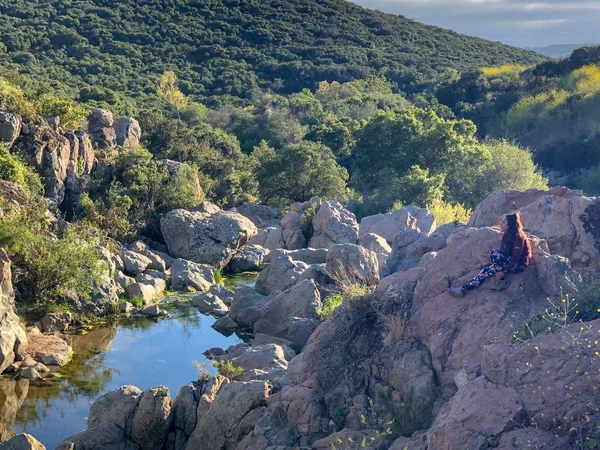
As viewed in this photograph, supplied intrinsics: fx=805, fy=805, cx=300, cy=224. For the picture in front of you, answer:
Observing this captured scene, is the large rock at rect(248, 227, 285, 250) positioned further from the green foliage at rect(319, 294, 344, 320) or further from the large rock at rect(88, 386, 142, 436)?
the large rock at rect(88, 386, 142, 436)

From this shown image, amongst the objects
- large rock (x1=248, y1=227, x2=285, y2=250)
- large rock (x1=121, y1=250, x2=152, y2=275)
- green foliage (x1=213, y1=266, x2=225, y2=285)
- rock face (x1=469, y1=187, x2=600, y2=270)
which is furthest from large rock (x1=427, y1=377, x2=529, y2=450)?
large rock (x1=248, y1=227, x2=285, y2=250)

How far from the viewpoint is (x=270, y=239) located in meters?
33.5

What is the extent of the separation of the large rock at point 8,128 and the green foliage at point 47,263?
582 cm

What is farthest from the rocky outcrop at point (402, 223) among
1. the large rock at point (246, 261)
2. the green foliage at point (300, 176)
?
the green foliage at point (300, 176)

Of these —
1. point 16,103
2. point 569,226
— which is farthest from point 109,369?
point 16,103

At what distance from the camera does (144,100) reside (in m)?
60.7

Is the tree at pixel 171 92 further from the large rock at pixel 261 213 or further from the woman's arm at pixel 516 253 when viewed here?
the woman's arm at pixel 516 253

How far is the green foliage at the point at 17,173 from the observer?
88.0 ft

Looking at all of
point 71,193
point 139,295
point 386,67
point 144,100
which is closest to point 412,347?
point 139,295

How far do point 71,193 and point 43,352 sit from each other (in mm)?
12406

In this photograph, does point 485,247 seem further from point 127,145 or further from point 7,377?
point 127,145

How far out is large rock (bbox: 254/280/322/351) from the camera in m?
21.0

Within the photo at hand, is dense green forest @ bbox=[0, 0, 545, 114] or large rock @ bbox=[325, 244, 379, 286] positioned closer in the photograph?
large rock @ bbox=[325, 244, 379, 286]

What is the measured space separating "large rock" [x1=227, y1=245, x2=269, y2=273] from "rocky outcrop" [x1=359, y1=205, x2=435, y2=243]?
4.29 m
